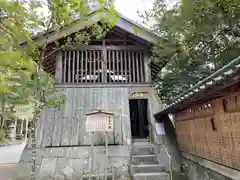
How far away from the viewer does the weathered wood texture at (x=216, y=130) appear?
3.10 m

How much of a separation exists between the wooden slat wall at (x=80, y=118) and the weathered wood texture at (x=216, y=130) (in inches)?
88.3

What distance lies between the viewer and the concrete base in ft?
18.3

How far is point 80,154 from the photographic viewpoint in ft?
19.7

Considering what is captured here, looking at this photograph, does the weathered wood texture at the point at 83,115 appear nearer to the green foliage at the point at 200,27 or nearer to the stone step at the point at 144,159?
the stone step at the point at 144,159

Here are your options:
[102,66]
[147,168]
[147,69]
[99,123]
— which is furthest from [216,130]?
[102,66]

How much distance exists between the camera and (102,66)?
7.65 m

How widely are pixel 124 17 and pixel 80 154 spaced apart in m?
5.50

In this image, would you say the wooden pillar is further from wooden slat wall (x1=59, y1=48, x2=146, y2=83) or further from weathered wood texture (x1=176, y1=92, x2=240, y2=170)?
weathered wood texture (x1=176, y1=92, x2=240, y2=170)

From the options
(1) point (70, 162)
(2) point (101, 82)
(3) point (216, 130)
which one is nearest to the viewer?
(3) point (216, 130)

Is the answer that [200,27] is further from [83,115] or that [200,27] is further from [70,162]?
[70,162]

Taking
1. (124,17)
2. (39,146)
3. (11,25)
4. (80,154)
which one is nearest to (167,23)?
(124,17)

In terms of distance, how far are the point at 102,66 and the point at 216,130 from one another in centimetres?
505

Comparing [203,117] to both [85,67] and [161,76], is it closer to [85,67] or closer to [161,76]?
[85,67]

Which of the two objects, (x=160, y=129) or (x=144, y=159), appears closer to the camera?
(x=144, y=159)
